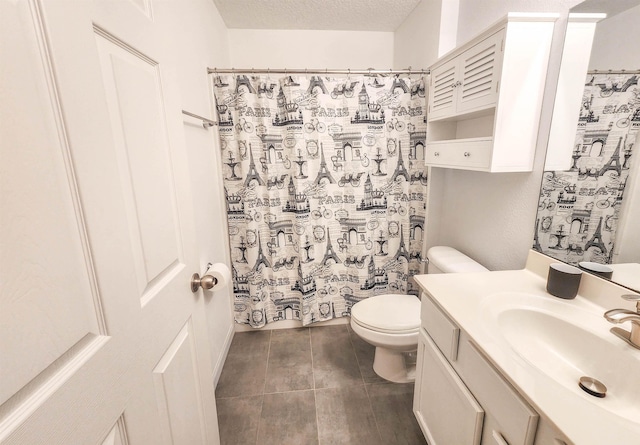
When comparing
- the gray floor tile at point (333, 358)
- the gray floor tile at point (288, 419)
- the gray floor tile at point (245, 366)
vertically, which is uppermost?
the gray floor tile at point (333, 358)

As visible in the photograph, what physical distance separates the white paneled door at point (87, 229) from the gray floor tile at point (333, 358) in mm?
1127

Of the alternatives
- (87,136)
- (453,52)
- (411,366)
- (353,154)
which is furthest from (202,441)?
(453,52)

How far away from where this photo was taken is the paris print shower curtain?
1903 mm

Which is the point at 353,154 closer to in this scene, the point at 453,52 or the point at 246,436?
the point at 453,52

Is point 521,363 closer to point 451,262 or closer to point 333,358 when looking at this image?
point 451,262

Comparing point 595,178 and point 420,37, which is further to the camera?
point 420,37

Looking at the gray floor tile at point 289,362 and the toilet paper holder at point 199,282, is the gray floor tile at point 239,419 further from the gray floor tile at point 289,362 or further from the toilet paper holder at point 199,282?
the toilet paper holder at point 199,282

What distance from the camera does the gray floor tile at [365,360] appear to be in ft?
5.70

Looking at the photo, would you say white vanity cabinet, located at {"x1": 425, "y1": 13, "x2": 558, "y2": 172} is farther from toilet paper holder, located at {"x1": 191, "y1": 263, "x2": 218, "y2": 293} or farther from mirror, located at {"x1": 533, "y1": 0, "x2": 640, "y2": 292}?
toilet paper holder, located at {"x1": 191, "y1": 263, "x2": 218, "y2": 293}

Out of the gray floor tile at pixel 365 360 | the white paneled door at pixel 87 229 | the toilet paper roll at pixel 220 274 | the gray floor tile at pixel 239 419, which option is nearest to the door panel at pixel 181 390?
the white paneled door at pixel 87 229

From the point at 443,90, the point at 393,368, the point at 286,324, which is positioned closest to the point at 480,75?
the point at 443,90

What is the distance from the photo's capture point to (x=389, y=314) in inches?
64.7

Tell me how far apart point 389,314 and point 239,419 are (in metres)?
1.00

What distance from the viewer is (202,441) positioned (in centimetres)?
96
